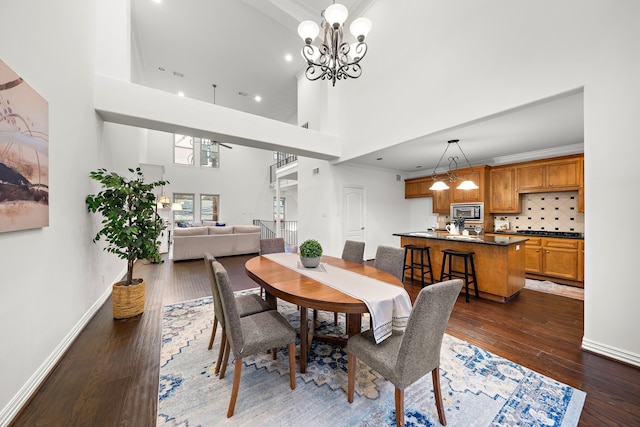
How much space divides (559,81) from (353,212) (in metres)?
4.05

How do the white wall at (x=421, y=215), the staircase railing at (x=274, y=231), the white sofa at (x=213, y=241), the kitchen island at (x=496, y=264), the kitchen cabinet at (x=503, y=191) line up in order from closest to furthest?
the kitchen island at (x=496, y=264) → the kitchen cabinet at (x=503, y=191) → the white sofa at (x=213, y=241) → the white wall at (x=421, y=215) → the staircase railing at (x=274, y=231)

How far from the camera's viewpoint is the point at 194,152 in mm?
10266

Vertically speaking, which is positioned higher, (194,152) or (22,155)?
(194,152)

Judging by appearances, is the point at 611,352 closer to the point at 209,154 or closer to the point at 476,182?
the point at 476,182

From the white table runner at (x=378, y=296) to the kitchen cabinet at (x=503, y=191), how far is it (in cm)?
480

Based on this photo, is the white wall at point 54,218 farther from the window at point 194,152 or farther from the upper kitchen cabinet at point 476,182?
the window at point 194,152

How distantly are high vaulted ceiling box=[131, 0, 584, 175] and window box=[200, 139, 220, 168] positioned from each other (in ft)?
10.0

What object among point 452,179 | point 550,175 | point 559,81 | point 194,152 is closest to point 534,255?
point 550,175

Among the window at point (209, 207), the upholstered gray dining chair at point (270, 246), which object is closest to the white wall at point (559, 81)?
the upholstered gray dining chair at point (270, 246)

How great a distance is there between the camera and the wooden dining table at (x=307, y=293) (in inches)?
58.6

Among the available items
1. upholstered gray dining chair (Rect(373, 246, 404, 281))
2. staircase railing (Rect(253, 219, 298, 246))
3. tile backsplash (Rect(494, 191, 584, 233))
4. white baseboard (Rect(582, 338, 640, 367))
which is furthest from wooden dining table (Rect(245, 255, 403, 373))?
staircase railing (Rect(253, 219, 298, 246))

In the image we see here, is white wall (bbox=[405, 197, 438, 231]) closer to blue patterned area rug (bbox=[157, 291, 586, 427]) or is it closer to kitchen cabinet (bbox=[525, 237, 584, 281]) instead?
kitchen cabinet (bbox=[525, 237, 584, 281])

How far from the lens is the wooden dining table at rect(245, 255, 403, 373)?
1.49m

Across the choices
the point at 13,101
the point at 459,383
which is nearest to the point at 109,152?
the point at 13,101
